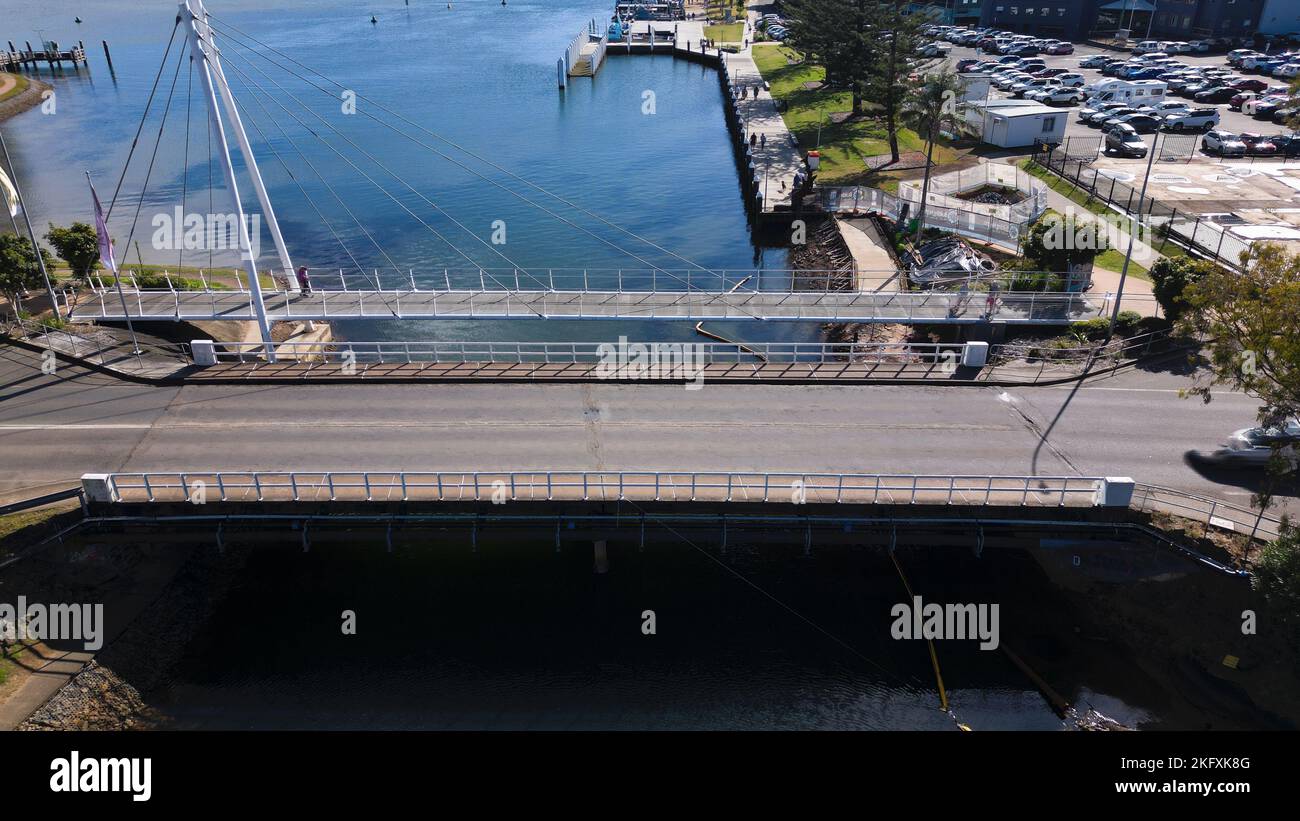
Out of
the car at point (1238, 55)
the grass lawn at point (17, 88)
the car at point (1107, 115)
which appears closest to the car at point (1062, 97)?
the car at point (1107, 115)

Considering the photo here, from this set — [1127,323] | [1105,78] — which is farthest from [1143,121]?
[1127,323]

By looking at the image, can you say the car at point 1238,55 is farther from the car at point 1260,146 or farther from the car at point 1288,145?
the car at point 1260,146

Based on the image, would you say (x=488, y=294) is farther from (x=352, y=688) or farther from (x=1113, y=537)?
(x=1113, y=537)

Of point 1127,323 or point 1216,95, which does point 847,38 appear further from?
point 1127,323

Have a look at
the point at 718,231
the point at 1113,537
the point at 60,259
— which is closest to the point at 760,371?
the point at 1113,537
